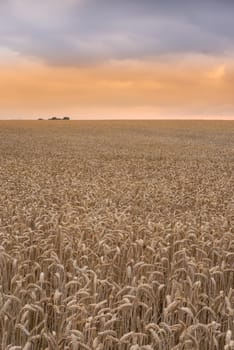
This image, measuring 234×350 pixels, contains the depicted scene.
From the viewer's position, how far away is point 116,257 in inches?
269

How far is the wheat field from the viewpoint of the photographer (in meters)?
4.50

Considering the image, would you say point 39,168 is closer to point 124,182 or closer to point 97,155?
Answer: point 124,182

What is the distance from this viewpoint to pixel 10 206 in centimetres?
1002

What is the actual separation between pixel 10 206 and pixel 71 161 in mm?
13849

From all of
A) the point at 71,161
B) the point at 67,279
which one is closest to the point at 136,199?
the point at 67,279

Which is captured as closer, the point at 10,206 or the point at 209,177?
the point at 10,206

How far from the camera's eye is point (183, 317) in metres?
5.13

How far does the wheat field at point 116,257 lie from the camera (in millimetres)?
4500

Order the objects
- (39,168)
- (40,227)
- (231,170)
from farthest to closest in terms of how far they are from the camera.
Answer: (231,170)
(39,168)
(40,227)

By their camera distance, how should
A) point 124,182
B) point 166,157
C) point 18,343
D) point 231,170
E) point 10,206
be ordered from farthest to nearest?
point 166,157 < point 231,170 < point 124,182 < point 10,206 < point 18,343

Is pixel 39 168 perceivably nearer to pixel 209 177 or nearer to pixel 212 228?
pixel 209 177

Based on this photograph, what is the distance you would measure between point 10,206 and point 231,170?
13.5 metres

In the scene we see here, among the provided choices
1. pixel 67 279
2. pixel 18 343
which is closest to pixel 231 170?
pixel 67 279

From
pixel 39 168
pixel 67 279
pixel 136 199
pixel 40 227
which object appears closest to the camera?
pixel 67 279
